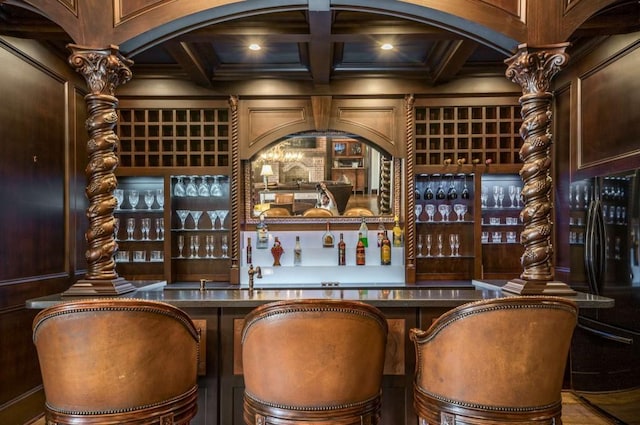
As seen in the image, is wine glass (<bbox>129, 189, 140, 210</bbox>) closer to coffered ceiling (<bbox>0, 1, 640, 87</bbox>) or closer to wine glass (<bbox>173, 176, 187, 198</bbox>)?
wine glass (<bbox>173, 176, 187, 198</bbox>)

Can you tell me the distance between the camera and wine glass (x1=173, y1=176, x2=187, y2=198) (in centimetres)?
481

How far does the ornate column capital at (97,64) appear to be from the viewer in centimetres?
244

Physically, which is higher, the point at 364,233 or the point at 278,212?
the point at 278,212

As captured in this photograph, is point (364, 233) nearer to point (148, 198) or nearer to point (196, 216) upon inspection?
point (196, 216)

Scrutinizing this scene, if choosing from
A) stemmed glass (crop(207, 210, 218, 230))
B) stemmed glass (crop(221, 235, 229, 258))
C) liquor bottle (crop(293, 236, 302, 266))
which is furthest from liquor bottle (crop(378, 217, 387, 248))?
stemmed glass (crop(207, 210, 218, 230))

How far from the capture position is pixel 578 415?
3479mm

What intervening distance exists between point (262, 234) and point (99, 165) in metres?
2.40

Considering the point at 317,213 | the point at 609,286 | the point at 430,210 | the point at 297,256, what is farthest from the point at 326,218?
the point at 609,286

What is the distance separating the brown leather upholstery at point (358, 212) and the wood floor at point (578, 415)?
2.35 m

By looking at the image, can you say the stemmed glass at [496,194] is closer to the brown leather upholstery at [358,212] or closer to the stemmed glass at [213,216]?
the brown leather upholstery at [358,212]

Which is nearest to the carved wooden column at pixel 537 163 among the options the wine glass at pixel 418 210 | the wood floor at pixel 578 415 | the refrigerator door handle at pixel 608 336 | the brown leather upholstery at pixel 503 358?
the brown leather upholstery at pixel 503 358

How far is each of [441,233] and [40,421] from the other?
3796 millimetres

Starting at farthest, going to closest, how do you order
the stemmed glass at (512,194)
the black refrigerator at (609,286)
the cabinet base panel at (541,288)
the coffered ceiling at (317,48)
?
1. the stemmed glass at (512,194)
2. the coffered ceiling at (317,48)
3. the black refrigerator at (609,286)
4. the cabinet base panel at (541,288)

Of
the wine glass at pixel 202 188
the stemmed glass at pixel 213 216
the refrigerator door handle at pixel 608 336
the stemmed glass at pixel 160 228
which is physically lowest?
the refrigerator door handle at pixel 608 336
